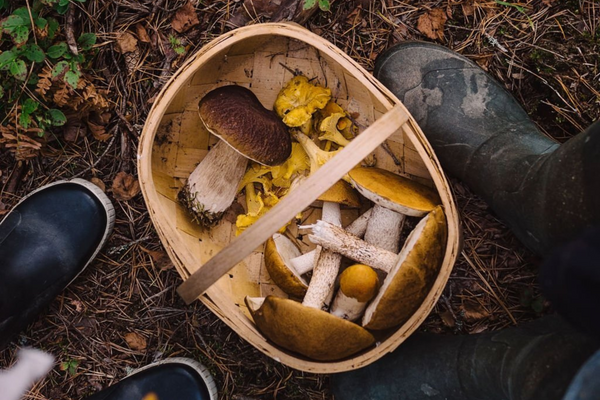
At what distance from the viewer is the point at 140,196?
2385 mm

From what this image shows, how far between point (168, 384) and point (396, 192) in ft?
4.65

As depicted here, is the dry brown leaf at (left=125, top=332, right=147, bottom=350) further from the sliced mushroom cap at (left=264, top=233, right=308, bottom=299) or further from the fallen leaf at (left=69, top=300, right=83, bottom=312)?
the sliced mushroom cap at (left=264, top=233, right=308, bottom=299)

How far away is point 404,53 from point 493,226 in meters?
0.89

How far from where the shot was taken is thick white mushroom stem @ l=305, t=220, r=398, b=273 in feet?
6.09

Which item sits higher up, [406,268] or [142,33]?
[142,33]

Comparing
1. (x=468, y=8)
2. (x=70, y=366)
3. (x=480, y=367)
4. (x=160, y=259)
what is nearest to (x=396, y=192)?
(x=480, y=367)

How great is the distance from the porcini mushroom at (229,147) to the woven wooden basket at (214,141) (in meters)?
0.12

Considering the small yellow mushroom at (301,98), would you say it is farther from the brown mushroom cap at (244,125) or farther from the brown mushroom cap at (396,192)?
the brown mushroom cap at (396,192)

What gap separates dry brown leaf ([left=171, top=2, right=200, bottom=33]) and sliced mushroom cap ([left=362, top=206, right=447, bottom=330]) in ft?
4.66

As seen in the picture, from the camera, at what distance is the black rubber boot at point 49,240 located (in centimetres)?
233

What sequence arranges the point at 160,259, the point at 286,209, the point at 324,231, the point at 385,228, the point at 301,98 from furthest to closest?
1. the point at 160,259
2. the point at 301,98
3. the point at 385,228
4. the point at 324,231
5. the point at 286,209

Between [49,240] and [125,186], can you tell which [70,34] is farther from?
[49,240]

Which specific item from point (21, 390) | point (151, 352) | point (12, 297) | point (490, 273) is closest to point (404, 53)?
point (490, 273)

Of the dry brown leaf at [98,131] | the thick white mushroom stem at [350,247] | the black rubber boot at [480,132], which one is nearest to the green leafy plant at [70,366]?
the dry brown leaf at [98,131]
